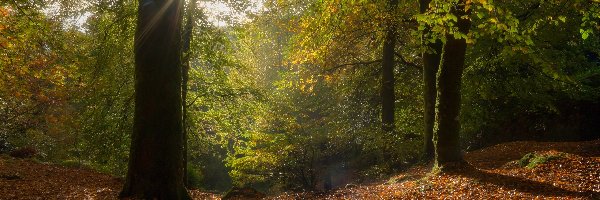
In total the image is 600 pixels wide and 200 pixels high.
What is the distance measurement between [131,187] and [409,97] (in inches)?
493

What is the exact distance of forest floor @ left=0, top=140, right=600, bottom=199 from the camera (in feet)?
25.3

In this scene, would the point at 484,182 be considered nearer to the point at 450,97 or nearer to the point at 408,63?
the point at 450,97

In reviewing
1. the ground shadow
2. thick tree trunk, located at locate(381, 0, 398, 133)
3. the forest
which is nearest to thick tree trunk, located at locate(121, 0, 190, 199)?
the forest

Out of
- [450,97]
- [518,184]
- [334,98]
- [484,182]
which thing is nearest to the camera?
[518,184]

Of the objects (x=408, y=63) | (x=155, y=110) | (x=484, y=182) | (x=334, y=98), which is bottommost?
(x=484, y=182)

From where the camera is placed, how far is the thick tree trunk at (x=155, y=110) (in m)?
8.18

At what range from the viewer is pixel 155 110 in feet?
26.8

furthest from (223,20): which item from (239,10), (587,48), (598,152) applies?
(587,48)

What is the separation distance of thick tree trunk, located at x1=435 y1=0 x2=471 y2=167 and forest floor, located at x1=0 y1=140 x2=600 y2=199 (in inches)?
20.9

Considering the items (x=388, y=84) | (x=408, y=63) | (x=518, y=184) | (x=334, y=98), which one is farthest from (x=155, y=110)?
(x=334, y=98)

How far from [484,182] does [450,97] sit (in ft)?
7.43

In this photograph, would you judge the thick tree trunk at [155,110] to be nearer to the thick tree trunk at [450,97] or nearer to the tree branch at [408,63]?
the thick tree trunk at [450,97]

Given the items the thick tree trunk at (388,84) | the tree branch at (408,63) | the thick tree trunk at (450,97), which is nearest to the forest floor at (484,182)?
the thick tree trunk at (450,97)

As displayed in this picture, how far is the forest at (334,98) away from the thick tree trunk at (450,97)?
0.11 feet
